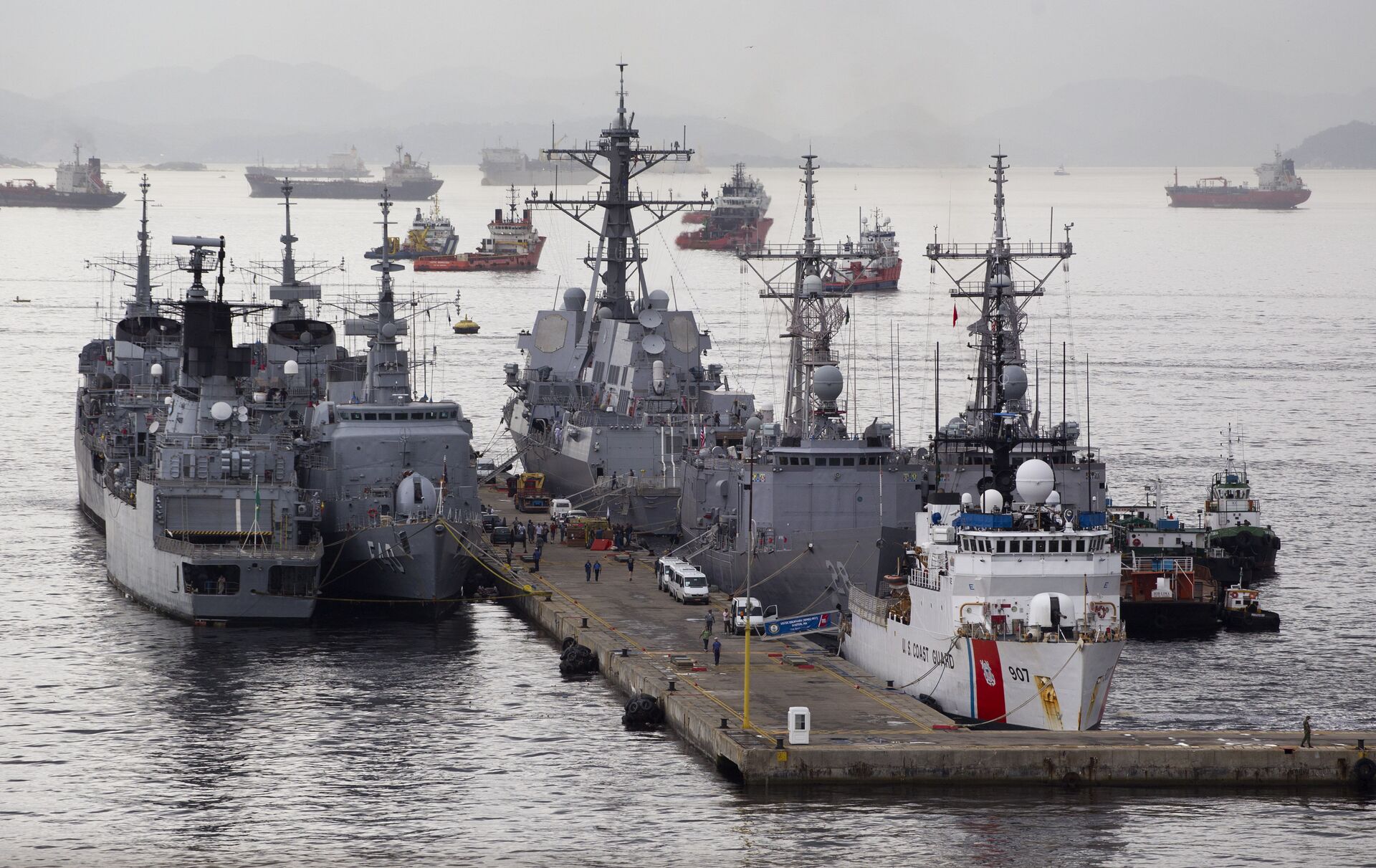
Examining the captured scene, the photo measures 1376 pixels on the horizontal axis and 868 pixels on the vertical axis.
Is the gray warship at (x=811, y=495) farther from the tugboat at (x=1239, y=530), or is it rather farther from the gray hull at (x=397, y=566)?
the tugboat at (x=1239, y=530)

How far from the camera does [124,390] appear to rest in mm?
76562

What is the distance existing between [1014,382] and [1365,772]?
22.1 m

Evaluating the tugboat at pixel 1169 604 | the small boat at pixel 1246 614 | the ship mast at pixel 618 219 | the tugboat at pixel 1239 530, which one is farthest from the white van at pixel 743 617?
the ship mast at pixel 618 219

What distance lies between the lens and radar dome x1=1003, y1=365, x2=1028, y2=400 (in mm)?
57438

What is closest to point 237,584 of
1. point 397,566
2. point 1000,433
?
point 397,566

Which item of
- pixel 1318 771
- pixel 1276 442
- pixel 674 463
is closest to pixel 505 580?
pixel 674 463

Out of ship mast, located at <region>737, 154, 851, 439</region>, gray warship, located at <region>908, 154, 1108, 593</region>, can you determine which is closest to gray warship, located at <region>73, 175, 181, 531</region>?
ship mast, located at <region>737, 154, 851, 439</region>

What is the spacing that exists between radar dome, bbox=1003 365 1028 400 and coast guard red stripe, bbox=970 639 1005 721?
1773cm

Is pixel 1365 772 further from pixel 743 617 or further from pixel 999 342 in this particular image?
pixel 999 342

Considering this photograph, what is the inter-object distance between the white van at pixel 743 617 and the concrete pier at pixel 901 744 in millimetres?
2625

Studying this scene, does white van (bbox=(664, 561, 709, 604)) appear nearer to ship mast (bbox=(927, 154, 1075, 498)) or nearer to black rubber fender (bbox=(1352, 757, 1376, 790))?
ship mast (bbox=(927, 154, 1075, 498))

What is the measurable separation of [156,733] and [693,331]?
111ft

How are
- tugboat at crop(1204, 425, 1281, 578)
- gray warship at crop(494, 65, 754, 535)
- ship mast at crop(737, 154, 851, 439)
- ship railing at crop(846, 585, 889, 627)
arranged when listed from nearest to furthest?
ship railing at crop(846, 585, 889, 627) < ship mast at crop(737, 154, 851, 439) < tugboat at crop(1204, 425, 1281, 578) < gray warship at crop(494, 65, 754, 535)

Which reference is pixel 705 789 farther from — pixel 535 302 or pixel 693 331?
pixel 535 302
